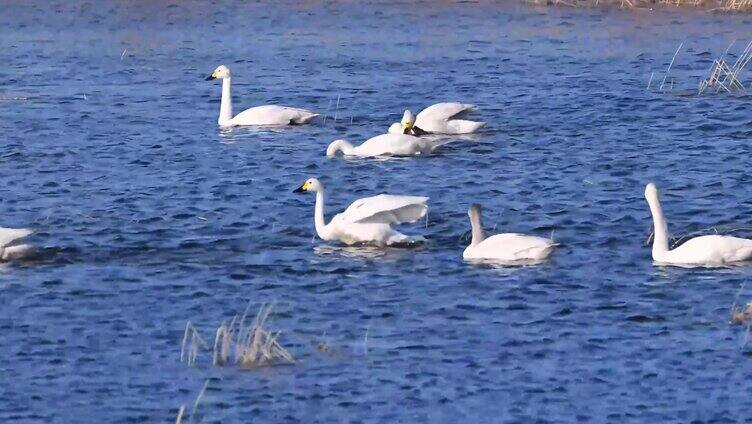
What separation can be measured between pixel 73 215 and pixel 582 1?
66.0ft

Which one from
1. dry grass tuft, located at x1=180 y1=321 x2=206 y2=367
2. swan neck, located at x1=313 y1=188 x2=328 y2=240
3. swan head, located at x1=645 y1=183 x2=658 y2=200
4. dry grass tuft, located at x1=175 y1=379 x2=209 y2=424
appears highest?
swan head, located at x1=645 y1=183 x2=658 y2=200

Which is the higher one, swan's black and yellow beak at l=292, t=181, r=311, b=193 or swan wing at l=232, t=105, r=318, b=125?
swan's black and yellow beak at l=292, t=181, r=311, b=193

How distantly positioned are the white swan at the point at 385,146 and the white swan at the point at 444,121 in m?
0.93

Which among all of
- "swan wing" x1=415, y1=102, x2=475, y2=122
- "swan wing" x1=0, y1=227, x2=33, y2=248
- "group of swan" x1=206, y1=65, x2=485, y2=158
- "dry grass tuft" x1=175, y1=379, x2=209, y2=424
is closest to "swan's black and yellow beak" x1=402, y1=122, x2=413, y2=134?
"group of swan" x1=206, y1=65, x2=485, y2=158

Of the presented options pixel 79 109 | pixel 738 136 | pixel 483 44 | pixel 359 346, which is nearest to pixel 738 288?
pixel 359 346

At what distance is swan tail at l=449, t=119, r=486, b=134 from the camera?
2217 centimetres

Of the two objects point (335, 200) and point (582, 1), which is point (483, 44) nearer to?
point (582, 1)

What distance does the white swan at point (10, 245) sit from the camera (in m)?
14.9

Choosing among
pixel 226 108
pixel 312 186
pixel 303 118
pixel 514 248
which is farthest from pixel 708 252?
pixel 226 108

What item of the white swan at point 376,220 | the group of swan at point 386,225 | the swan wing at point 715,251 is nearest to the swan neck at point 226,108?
the group of swan at point 386,225

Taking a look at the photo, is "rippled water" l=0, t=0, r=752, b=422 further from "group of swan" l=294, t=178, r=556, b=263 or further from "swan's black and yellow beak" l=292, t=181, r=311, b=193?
"swan's black and yellow beak" l=292, t=181, r=311, b=193

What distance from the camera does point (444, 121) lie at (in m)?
22.1

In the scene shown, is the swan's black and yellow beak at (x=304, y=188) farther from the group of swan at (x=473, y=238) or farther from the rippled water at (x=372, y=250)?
the rippled water at (x=372, y=250)

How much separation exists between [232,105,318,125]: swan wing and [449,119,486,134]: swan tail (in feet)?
6.48
